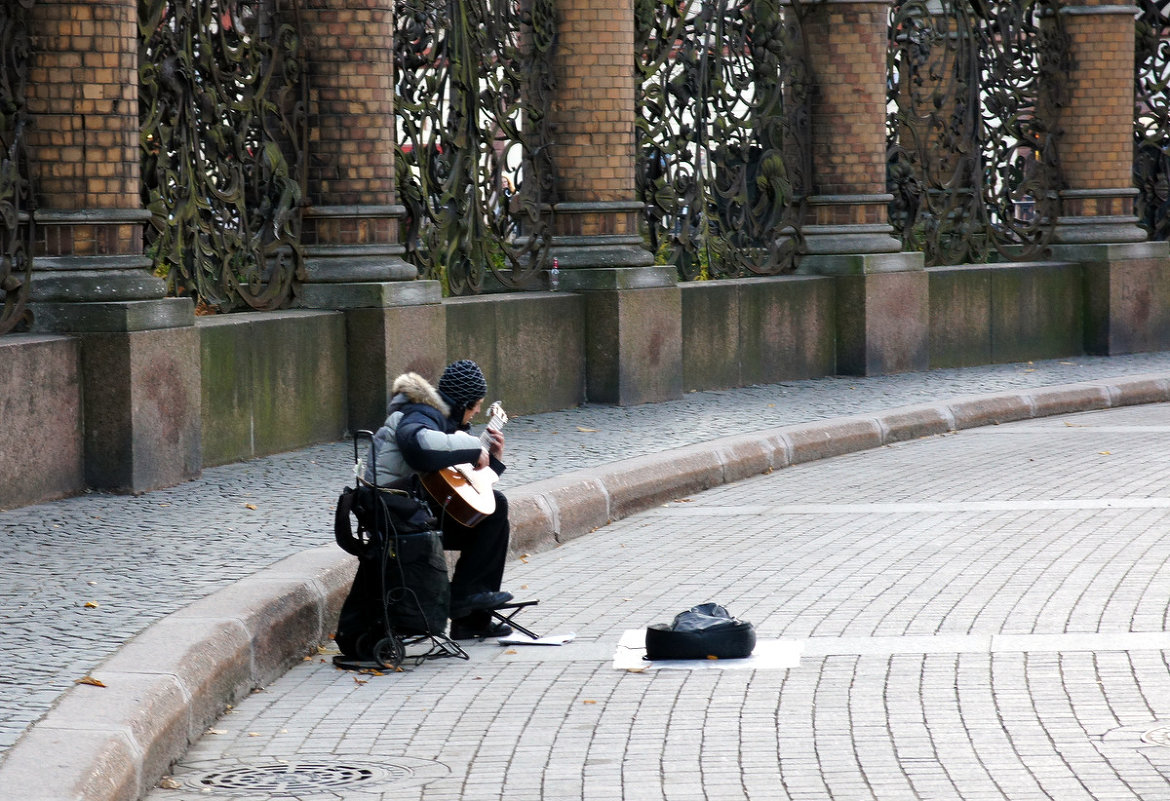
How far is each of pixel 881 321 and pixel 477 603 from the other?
10.0 meters

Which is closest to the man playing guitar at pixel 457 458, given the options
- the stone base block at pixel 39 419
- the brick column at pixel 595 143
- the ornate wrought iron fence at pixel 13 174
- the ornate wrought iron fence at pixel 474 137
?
the stone base block at pixel 39 419

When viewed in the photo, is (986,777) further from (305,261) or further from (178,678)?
(305,261)

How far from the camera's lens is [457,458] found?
7.50m

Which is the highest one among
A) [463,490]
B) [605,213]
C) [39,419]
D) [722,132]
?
[722,132]

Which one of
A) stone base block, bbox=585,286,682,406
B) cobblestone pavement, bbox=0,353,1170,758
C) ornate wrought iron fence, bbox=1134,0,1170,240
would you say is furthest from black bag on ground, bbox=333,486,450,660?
ornate wrought iron fence, bbox=1134,0,1170,240

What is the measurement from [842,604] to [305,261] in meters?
5.75

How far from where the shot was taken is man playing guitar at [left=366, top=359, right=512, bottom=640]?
24.6 ft

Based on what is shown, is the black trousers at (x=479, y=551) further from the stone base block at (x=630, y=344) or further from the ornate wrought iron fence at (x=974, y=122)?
the ornate wrought iron fence at (x=974, y=122)

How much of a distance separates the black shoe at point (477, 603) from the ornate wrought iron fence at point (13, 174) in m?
3.69

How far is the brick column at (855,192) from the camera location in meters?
17.0

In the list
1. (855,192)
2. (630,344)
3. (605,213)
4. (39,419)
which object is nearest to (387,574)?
(39,419)

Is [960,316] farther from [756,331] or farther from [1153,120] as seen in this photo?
[1153,120]

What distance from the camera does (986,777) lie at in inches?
210

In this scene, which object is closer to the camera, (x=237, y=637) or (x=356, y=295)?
(x=237, y=637)
